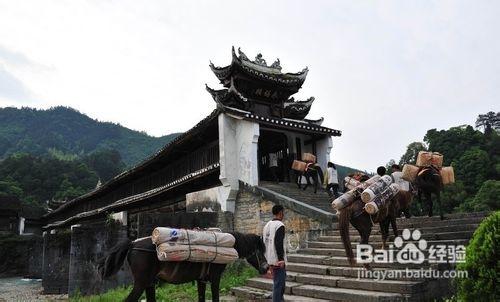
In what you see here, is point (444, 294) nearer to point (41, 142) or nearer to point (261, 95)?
point (261, 95)

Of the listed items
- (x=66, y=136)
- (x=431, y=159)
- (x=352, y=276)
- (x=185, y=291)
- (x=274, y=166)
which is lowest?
(x=185, y=291)

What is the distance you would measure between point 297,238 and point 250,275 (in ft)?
5.52

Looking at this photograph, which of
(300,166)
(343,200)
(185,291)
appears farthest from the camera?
(300,166)

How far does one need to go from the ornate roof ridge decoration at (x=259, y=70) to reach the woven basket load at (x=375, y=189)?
34.9 feet

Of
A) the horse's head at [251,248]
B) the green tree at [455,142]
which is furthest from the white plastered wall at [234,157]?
the green tree at [455,142]

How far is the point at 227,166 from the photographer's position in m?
14.8

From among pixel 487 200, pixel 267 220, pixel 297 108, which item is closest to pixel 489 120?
pixel 487 200

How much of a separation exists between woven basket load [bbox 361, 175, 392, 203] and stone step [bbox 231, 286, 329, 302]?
2.08 metres

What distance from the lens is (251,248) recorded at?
7.66 metres

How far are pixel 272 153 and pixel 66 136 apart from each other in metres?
98.0

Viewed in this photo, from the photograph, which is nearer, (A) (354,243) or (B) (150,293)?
(B) (150,293)

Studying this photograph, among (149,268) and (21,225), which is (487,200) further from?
(21,225)

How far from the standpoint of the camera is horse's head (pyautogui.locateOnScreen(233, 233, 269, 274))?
759 cm

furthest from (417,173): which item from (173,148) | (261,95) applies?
(173,148)
